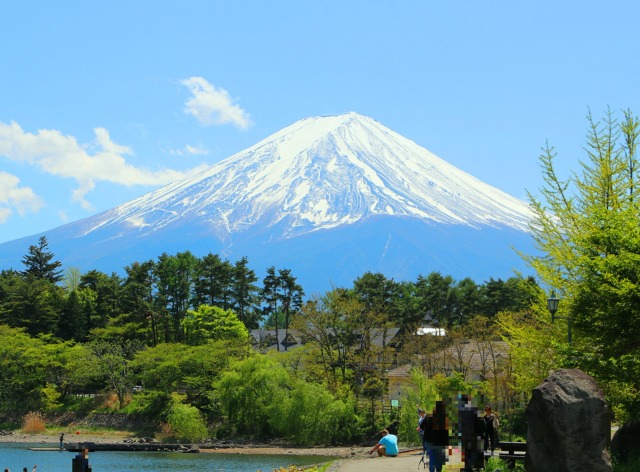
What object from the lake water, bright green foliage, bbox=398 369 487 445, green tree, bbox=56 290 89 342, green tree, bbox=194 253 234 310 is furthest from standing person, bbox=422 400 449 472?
green tree, bbox=194 253 234 310

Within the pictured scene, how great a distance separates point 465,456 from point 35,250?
9064 centimetres

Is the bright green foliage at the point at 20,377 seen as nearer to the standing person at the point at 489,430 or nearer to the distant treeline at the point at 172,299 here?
the distant treeline at the point at 172,299

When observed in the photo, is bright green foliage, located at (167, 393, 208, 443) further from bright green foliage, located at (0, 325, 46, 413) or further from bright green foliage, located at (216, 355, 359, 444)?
bright green foliage, located at (0, 325, 46, 413)

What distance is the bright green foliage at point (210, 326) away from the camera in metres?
65.9

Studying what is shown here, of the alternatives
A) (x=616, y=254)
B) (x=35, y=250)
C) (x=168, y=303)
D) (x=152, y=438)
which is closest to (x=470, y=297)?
(x=168, y=303)

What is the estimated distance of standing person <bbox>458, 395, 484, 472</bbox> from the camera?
1436cm

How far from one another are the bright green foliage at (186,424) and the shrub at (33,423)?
36.8ft

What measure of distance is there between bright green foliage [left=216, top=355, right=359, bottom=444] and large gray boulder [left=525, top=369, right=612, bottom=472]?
113ft

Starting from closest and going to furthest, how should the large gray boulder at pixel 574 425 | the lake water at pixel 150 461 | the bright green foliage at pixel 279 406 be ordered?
the large gray boulder at pixel 574 425 → the lake water at pixel 150 461 → the bright green foliage at pixel 279 406

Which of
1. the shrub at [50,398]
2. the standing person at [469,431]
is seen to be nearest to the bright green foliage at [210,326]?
the shrub at [50,398]

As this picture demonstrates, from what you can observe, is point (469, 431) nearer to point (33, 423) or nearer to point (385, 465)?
point (385, 465)

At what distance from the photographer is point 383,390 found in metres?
49.4

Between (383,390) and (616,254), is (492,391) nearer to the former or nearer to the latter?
(383,390)

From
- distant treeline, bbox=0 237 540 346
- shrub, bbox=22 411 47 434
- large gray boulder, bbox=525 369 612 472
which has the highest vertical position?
distant treeline, bbox=0 237 540 346
